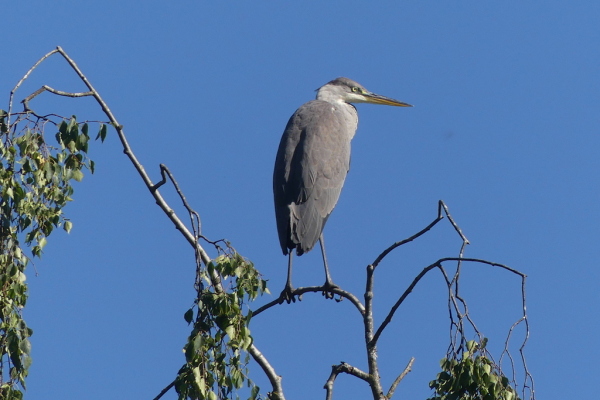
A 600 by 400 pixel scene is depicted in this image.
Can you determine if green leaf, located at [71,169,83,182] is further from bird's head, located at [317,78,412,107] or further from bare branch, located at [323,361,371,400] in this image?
bird's head, located at [317,78,412,107]

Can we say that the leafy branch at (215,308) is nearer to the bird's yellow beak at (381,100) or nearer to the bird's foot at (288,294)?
the bird's foot at (288,294)

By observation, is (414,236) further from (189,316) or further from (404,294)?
(189,316)

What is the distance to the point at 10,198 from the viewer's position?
3443 millimetres

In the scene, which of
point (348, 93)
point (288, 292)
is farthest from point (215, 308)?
point (348, 93)

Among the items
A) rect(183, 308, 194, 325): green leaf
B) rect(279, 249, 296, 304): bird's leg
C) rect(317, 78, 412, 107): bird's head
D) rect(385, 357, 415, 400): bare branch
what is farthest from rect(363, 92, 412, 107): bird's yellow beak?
rect(183, 308, 194, 325): green leaf

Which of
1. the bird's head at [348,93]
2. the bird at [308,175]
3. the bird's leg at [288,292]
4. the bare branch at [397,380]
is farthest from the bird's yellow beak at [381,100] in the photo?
the bare branch at [397,380]

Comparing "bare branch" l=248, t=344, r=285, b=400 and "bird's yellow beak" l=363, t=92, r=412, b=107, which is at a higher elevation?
"bird's yellow beak" l=363, t=92, r=412, b=107

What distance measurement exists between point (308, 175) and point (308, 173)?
25mm

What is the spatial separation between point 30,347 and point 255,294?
0.93 m

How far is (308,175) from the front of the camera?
247 inches

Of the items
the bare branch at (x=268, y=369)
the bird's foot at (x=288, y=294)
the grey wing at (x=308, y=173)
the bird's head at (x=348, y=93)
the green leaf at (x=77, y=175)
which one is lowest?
the bare branch at (x=268, y=369)

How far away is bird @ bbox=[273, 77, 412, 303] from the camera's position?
230 inches

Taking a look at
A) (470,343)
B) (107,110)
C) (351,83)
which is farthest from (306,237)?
(351,83)

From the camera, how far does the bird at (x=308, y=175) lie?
5.84 meters
